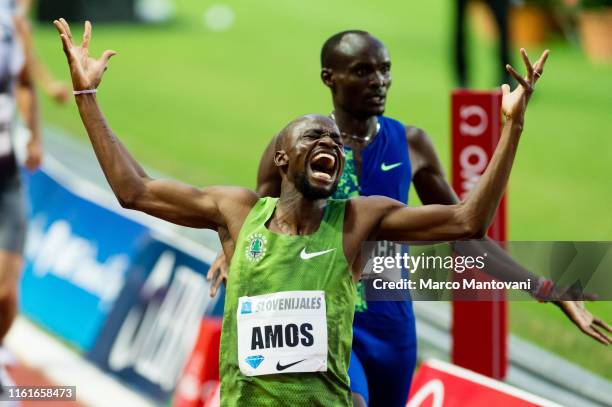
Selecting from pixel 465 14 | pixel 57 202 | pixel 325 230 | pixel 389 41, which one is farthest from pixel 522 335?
pixel 389 41

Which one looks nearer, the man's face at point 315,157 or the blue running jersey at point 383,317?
the man's face at point 315,157

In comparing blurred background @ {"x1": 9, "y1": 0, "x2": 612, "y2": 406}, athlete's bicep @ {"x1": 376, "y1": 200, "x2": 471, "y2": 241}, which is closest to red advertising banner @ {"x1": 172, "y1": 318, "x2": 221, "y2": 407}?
athlete's bicep @ {"x1": 376, "y1": 200, "x2": 471, "y2": 241}

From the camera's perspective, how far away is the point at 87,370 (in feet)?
29.3

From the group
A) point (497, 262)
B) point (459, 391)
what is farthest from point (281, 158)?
point (459, 391)

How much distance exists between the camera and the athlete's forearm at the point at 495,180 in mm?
4277

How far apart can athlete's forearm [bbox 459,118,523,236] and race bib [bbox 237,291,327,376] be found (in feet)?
1.94

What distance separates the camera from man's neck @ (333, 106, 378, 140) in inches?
223

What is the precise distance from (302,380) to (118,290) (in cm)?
452

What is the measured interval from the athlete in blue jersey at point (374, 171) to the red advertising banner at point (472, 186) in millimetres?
1259

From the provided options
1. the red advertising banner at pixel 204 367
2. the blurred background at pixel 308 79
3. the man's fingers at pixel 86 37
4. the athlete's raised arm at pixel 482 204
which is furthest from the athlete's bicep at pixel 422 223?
the blurred background at pixel 308 79

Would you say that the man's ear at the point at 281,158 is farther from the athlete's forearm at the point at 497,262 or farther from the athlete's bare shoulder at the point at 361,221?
the athlete's forearm at the point at 497,262

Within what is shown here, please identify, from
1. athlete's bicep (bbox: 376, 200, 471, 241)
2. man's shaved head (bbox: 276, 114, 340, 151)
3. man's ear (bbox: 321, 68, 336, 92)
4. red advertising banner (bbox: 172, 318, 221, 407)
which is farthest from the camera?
red advertising banner (bbox: 172, 318, 221, 407)

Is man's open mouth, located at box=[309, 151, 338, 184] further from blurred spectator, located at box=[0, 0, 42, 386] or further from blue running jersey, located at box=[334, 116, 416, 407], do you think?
blurred spectator, located at box=[0, 0, 42, 386]

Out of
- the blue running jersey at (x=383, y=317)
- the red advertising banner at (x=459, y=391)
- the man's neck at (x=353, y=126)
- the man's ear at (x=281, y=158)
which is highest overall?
the man's ear at (x=281, y=158)
